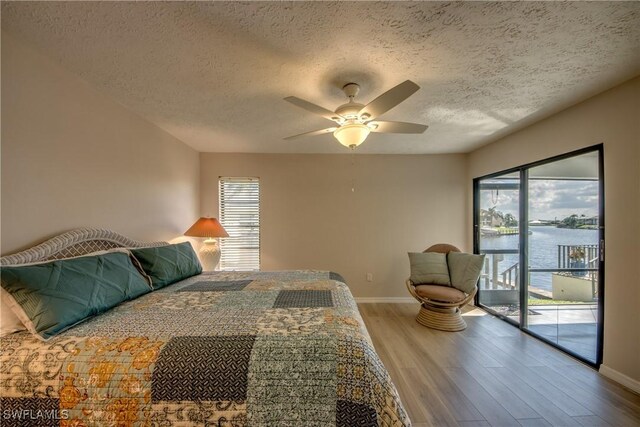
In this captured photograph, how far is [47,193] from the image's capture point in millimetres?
1580

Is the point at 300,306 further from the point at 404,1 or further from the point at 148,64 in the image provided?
the point at 148,64

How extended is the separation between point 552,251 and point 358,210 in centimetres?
240

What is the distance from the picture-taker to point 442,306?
2.87 m

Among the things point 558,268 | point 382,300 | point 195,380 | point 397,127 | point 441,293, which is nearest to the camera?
point 195,380

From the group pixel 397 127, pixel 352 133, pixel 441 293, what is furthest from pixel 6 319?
pixel 441 293

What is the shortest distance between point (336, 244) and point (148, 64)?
3119mm

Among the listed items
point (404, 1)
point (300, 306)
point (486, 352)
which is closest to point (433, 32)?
point (404, 1)

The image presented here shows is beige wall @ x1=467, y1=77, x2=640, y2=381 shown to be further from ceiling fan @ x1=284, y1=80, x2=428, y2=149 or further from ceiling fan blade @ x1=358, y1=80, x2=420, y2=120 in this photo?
ceiling fan blade @ x1=358, y1=80, x2=420, y2=120

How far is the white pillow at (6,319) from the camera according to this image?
117 centimetres

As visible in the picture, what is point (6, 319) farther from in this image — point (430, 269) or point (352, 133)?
point (430, 269)

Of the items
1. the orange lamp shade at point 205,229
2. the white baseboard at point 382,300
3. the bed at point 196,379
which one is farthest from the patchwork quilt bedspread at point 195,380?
the white baseboard at point 382,300

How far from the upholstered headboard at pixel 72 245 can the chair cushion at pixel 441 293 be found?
322 cm

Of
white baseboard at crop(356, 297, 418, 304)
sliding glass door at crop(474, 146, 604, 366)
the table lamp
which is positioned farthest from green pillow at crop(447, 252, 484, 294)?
the table lamp

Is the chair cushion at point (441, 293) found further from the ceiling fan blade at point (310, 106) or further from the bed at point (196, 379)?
the ceiling fan blade at point (310, 106)
